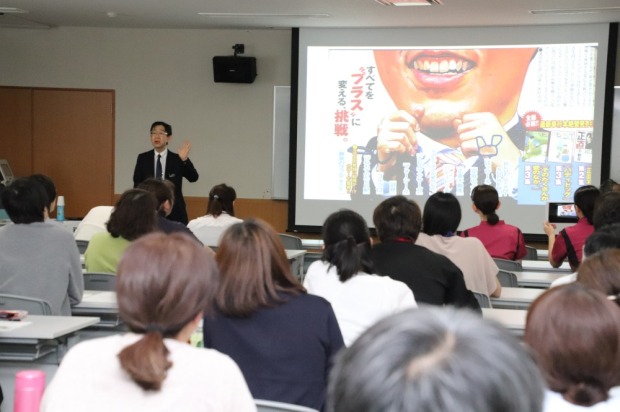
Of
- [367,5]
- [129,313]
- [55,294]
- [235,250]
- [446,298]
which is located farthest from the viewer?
[367,5]

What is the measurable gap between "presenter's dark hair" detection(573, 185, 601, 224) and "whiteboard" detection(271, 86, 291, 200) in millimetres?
4640

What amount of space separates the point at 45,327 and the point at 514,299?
2287 millimetres

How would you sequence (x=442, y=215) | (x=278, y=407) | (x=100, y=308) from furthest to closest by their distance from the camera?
(x=442, y=215), (x=100, y=308), (x=278, y=407)

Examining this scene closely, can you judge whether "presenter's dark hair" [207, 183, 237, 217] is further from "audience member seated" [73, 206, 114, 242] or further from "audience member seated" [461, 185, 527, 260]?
"audience member seated" [461, 185, 527, 260]

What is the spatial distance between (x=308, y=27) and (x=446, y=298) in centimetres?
587

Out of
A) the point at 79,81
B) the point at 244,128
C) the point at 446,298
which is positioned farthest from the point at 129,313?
the point at 79,81

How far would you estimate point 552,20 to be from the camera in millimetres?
8188

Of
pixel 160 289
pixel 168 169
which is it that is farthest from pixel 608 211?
pixel 168 169

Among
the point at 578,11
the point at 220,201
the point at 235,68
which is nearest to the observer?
the point at 220,201

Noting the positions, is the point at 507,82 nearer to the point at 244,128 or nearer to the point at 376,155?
the point at 376,155

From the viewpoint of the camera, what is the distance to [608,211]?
4.32 metres

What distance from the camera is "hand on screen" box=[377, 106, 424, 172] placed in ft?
28.9

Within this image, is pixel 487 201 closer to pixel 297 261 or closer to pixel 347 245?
pixel 297 261

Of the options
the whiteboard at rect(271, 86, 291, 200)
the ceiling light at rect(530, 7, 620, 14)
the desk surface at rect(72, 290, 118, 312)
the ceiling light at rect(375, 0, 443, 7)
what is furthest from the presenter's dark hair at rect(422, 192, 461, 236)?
the whiteboard at rect(271, 86, 291, 200)
